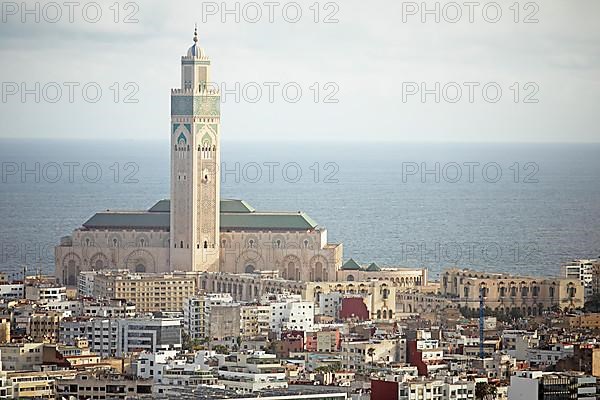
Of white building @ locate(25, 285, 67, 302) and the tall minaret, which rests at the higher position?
the tall minaret

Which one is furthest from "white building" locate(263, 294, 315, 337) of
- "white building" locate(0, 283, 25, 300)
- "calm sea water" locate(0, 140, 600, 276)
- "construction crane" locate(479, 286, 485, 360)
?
"calm sea water" locate(0, 140, 600, 276)

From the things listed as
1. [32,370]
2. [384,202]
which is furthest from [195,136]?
[384,202]

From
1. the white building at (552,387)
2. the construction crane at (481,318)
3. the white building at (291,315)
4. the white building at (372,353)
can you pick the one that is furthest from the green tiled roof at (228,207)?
the white building at (552,387)

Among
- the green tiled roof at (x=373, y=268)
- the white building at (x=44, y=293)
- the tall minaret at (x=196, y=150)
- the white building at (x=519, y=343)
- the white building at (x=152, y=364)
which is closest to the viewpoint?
the white building at (x=152, y=364)

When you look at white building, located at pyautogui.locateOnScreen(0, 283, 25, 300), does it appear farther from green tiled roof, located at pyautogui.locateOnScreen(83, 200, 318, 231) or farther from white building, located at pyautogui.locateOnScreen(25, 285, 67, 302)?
green tiled roof, located at pyautogui.locateOnScreen(83, 200, 318, 231)

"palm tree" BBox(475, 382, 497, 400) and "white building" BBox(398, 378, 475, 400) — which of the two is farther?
"palm tree" BBox(475, 382, 497, 400)

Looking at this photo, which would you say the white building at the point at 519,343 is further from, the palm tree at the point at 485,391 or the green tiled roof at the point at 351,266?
the green tiled roof at the point at 351,266

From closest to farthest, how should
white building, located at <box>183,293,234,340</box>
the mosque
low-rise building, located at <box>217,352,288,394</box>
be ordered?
low-rise building, located at <box>217,352,288,394</box> < white building, located at <box>183,293,234,340</box> < the mosque
